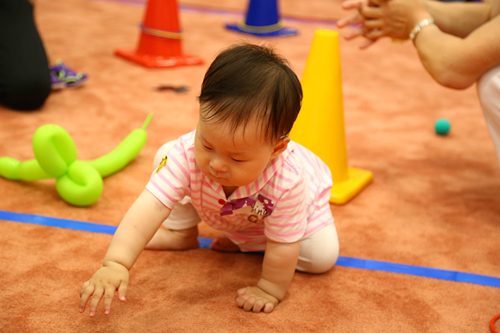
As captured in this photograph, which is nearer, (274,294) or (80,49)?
(274,294)

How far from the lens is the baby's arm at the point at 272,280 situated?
35.1 inches

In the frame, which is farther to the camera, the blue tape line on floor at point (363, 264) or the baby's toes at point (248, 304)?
the blue tape line on floor at point (363, 264)

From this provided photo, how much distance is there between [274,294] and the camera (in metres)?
0.92

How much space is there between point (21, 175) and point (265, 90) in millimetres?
764

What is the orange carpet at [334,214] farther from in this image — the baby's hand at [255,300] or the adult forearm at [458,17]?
the adult forearm at [458,17]

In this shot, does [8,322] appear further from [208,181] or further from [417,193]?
[417,193]

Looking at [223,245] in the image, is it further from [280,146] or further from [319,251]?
[280,146]

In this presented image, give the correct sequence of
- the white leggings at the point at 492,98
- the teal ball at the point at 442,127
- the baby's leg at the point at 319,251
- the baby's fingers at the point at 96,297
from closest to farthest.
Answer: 1. the baby's fingers at the point at 96,297
2. the baby's leg at the point at 319,251
3. the white leggings at the point at 492,98
4. the teal ball at the point at 442,127

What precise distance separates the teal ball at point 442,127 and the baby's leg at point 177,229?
1.14 meters

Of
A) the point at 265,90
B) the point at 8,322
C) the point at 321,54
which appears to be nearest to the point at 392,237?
the point at 321,54

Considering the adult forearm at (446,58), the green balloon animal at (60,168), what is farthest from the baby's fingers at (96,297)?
the adult forearm at (446,58)

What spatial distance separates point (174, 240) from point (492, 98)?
0.84m

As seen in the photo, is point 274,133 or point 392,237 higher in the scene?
point 274,133

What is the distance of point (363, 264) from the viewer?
1.09 m
